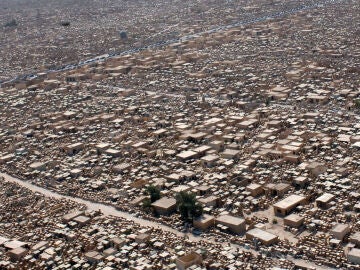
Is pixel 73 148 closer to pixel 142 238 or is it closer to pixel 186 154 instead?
pixel 186 154

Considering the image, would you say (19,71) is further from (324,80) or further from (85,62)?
(324,80)

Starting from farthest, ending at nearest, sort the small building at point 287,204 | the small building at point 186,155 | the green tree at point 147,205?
the small building at point 186,155 → the green tree at point 147,205 → the small building at point 287,204

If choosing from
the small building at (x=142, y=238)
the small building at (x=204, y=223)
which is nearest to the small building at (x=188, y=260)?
the small building at (x=142, y=238)

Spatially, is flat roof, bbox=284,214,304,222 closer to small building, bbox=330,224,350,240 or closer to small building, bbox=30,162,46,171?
small building, bbox=330,224,350,240

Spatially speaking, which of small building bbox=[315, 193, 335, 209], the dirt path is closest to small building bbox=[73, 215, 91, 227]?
the dirt path

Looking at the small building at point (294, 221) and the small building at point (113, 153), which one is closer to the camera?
the small building at point (294, 221)

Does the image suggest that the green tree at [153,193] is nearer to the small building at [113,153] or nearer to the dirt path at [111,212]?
the dirt path at [111,212]

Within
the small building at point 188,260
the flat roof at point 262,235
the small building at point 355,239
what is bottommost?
the small building at point 355,239

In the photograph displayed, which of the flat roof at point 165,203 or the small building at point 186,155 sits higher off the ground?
the flat roof at point 165,203
